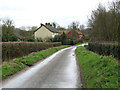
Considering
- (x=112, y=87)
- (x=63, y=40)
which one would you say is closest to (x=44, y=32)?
(x=63, y=40)

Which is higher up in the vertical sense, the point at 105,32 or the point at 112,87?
the point at 105,32

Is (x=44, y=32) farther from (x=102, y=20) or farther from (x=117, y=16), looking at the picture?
(x=117, y=16)

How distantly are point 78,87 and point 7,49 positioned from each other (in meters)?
10.9

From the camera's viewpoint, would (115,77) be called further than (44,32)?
No

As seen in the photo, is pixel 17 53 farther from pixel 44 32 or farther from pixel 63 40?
pixel 44 32

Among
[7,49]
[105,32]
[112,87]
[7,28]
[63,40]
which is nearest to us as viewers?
[112,87]

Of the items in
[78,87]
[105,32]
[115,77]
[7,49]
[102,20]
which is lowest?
[78,87]

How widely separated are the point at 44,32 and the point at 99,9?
48.7m

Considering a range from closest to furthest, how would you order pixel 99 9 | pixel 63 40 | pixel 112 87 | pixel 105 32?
1. pixel 112 87
2. pixel 105 32
3. pixel 99 9
4. pixel 63 40

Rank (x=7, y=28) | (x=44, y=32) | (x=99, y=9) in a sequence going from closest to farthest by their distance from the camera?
(x=99, y=9) → (x=7, y=28) → (x=44, y=32)

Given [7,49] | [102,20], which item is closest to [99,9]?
[102,20]

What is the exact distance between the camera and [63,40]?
7012 centimetres

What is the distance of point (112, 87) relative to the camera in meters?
6.22

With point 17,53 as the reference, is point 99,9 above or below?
above
